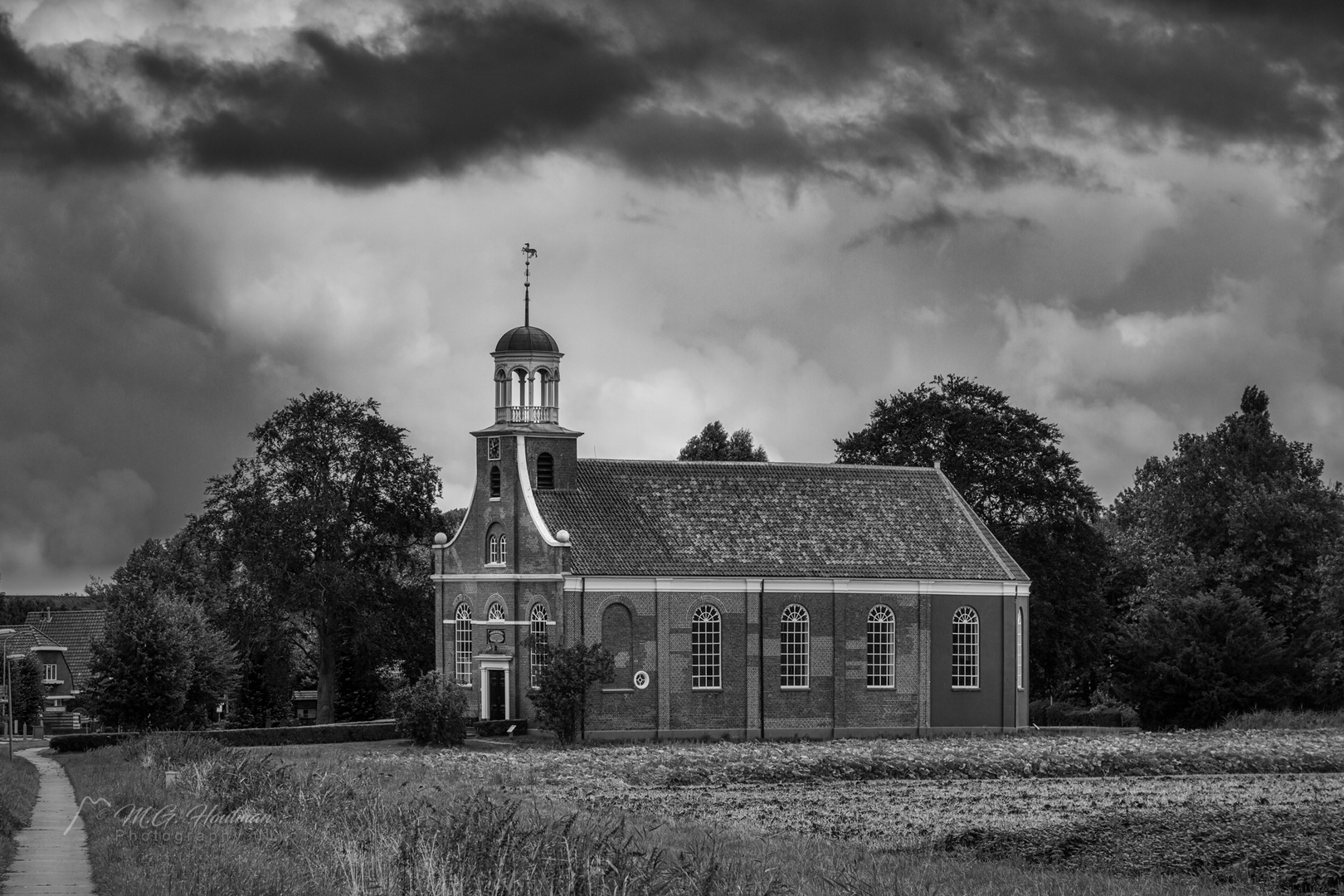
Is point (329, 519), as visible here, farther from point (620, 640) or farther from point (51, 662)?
point (51, 662)

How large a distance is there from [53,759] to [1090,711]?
42530mm

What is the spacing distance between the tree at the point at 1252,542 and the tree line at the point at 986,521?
11 centimetres

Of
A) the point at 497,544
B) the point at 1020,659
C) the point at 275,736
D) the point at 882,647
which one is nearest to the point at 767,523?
the point at 882,647

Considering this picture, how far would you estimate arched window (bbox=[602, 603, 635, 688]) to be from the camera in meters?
61.3

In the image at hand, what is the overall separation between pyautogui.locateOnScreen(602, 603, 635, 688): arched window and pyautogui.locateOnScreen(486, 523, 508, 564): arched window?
189 inches

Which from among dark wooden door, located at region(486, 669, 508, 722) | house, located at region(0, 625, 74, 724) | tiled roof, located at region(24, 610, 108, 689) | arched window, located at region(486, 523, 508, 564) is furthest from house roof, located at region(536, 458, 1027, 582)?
house, located at region(0, 625, 74, 724)

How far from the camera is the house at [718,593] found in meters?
61.8

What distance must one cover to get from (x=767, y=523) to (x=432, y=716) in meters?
14.6

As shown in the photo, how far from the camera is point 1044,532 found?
77.2 metres

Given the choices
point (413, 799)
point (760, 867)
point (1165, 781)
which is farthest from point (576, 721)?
point (760, 867)

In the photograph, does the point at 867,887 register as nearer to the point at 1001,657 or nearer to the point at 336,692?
the point at 1001,657

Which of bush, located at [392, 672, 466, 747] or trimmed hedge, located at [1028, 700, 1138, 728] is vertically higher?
bush, located at [392, 672, 466, 747]

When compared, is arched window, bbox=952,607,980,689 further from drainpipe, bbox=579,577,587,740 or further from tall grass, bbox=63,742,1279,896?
tall grass, bbox=63,742,1279,896

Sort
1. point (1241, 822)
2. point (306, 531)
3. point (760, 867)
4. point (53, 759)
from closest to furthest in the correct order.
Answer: point (760, 867), point (1241, 822), point (53, 759), point (306, 531)
